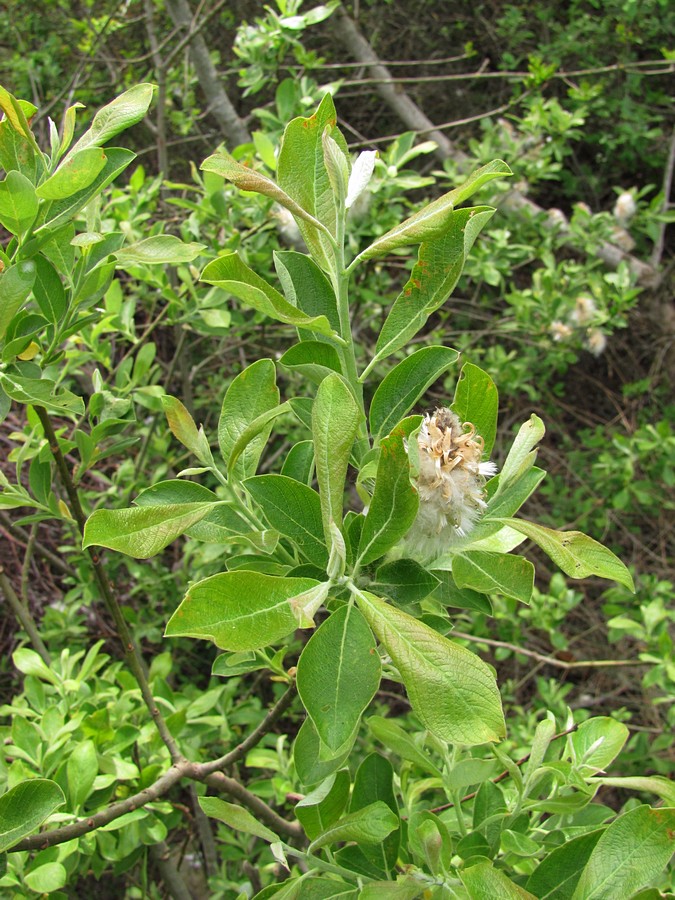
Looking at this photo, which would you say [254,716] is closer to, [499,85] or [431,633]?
[431,633]

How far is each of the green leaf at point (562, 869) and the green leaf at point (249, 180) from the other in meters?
0.62

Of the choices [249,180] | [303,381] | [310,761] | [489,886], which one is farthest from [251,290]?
[303,381]

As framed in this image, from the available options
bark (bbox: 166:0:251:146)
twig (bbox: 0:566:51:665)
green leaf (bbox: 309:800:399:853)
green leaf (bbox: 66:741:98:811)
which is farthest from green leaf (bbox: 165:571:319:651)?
bark (bbox: 166:0:251:146)

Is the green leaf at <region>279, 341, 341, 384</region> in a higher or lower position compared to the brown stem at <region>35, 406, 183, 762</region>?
higher

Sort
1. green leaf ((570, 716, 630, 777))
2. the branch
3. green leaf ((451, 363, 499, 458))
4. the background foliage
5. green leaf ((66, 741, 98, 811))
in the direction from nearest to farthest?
green leaf ((451, 363, 499, 458)) < green leaf ((570, 716, 630, 777)) < green leaf ((66, 741, 98, 811)) < the background foliage < the branch

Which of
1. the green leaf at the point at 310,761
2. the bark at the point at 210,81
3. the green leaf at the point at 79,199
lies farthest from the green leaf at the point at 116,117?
the bark at the point at 210,81

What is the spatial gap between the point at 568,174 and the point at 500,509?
4085 millimetres

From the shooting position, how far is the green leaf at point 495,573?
23.5 inches

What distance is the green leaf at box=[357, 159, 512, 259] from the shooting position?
1.86ft

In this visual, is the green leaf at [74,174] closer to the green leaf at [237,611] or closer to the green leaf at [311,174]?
the green leaf at [311,174]

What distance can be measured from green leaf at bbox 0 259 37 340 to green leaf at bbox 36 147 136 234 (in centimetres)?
5

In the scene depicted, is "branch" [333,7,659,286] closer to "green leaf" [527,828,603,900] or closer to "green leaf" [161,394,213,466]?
"green leaf" [161,394,213,466]

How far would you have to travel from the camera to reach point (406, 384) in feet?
2.23

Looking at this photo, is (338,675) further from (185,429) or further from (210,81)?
(210,81)
